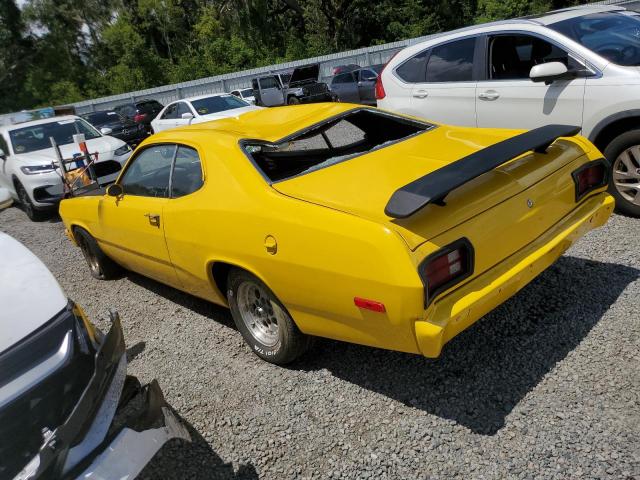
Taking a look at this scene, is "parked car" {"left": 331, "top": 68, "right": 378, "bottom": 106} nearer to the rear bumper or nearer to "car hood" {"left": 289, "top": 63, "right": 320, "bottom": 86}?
"car hood" {"left": 289, "top": 63, "right": 320, "bottom": 86}

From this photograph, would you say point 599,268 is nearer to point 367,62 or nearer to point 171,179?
point 171,179

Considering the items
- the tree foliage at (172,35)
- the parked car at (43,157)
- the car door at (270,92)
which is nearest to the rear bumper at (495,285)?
the parked car at (43,157)

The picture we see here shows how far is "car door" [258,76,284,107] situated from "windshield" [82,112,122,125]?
526cm

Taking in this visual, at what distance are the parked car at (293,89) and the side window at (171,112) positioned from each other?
6440mm

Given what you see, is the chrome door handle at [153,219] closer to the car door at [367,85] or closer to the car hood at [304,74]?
the car door at [367,85]

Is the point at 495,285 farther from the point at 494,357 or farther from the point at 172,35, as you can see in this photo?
the point at 172,35

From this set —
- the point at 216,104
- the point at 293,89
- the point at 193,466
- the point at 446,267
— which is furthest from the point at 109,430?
the point at 293,89

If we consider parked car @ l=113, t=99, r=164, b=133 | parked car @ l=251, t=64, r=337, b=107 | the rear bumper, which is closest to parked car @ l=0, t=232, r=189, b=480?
the rear bumper

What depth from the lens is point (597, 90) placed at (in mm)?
4305

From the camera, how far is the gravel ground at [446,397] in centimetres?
234

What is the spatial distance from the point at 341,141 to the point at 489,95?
1.73 metres

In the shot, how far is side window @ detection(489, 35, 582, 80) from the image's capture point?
4.72 metres

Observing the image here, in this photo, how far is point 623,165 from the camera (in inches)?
171

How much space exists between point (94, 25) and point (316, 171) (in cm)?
5677
